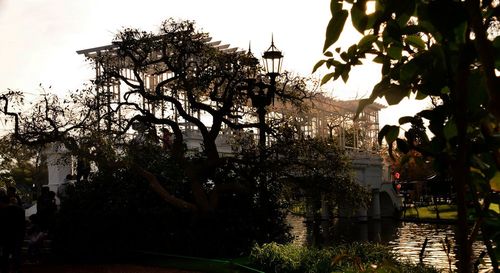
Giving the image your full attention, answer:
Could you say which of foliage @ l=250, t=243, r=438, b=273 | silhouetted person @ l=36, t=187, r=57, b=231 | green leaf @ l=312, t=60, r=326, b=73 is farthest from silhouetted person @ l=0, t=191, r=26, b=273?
green leaf @ l=312, t=60, r=326, b=73

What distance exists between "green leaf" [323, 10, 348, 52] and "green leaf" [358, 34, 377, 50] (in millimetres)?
508

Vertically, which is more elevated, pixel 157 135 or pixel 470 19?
pixel 157 135

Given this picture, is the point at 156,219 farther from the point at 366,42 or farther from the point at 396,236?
the point at 396,236

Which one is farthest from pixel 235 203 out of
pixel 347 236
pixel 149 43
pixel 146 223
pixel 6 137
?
pixel 347 236

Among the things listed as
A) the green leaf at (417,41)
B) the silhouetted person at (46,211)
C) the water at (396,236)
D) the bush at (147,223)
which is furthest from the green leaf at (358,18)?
the water at (396,236)

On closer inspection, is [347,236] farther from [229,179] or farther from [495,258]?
[495,258]

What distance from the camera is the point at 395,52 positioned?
81.9 inches

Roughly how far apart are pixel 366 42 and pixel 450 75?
0.55m

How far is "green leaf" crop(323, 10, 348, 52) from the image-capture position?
160cm

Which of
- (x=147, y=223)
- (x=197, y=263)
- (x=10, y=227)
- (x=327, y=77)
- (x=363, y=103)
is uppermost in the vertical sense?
(x=327, y=77)

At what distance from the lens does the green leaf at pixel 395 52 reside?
81.4 inches

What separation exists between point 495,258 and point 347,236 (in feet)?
121

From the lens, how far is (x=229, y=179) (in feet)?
Result: 61.4

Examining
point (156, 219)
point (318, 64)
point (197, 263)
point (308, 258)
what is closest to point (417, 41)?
point (318, 64)
